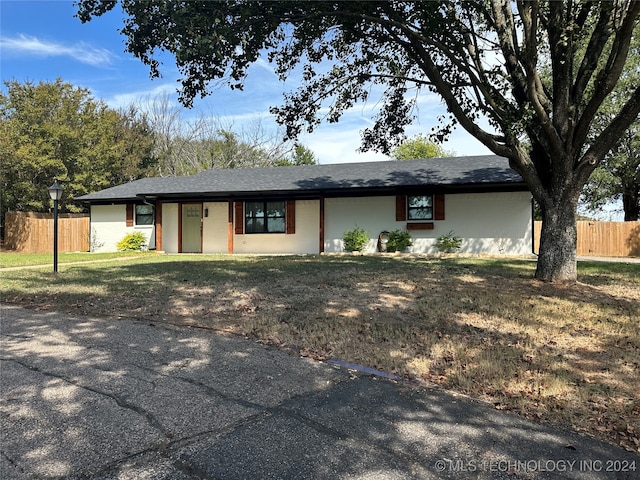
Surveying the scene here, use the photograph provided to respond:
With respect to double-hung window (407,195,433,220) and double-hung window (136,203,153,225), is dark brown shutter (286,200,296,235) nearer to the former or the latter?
double-hung window (407,195,433,220)

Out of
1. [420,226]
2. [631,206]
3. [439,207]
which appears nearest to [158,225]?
[420,226]

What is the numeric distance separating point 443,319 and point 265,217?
12479 millimetres

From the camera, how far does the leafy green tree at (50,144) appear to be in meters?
21.7

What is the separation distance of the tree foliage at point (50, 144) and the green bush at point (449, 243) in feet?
63.3

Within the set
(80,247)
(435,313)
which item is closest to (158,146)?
(80,247)

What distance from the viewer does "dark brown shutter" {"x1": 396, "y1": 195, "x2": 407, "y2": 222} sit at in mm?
15531

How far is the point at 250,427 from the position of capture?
2717 mm

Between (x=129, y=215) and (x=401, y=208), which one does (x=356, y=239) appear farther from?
(x=129, y=215)

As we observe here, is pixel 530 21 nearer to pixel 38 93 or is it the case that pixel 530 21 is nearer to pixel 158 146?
pixel 38 93

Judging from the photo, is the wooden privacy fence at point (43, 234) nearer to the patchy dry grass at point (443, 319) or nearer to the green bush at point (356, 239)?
the patchy dry grass at point (443, 319)

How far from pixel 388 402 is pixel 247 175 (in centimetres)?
1690

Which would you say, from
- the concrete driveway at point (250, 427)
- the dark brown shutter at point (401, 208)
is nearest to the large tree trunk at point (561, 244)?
the concrete driveway at point (250, 427)

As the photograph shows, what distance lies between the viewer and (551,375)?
3.71 metres

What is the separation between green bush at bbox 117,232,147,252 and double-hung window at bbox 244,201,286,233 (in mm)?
4883
